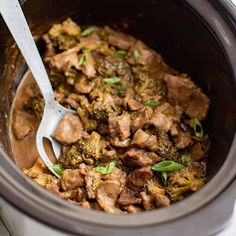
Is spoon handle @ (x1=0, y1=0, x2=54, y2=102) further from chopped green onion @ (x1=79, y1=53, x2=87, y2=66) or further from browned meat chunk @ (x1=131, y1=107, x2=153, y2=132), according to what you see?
browned meat chunk @ (x1=131, y1=107, x2=153, y2=132)

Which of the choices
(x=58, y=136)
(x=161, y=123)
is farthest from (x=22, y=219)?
(x=161, y=123)

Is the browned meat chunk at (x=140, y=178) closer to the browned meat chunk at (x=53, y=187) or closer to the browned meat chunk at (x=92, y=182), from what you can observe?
the browned meat chunk at (x=92, y=182)

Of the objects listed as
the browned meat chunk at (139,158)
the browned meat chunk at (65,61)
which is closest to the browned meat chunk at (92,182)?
the browned meat chunk at (139,158)

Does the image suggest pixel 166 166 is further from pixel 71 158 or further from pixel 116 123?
pixel 71 158

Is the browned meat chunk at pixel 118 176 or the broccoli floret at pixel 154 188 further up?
the broccoli floret at pixel 154 188

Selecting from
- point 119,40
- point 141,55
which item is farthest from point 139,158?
point 119,40

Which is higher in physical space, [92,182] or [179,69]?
[179,69]

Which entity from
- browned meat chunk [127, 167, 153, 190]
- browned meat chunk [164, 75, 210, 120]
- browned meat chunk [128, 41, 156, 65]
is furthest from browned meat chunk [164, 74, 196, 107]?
browned meat chunk [127, 167, 153, 190]
